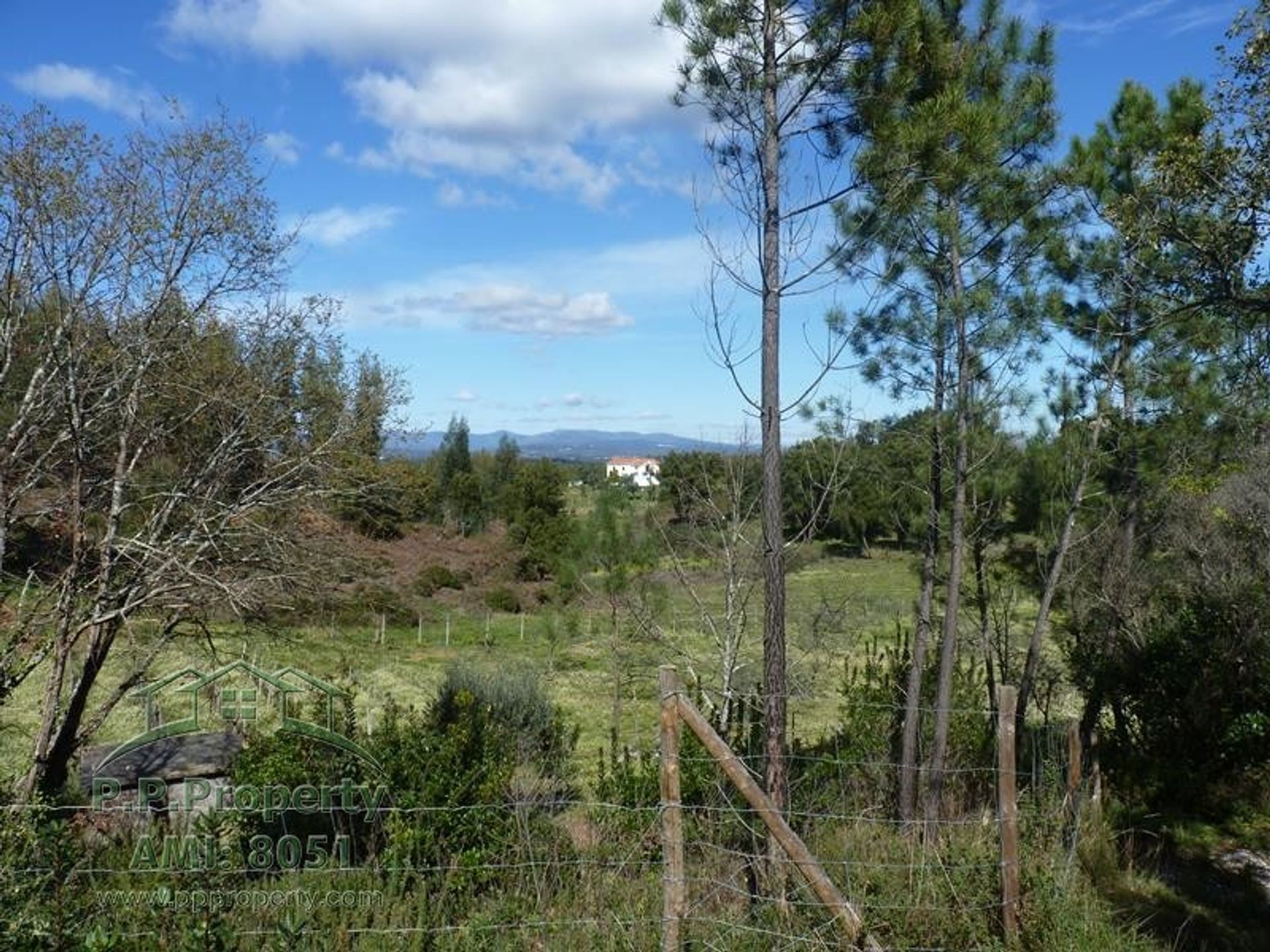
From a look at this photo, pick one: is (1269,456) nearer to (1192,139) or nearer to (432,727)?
(1192,139)

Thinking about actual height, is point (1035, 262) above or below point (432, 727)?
above

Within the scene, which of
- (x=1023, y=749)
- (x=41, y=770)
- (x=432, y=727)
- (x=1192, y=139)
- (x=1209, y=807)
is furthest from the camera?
(x=1023, y=749)

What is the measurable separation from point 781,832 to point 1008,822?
1.11 metres

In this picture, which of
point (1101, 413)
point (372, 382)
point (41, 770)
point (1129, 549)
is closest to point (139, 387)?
point (372, 382)

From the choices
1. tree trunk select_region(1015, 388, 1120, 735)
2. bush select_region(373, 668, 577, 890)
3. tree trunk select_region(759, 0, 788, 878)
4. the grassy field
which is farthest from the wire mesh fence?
tree trunk select_region(1015, 388, 1120, 735)

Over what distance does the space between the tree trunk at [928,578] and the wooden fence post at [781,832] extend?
316cm

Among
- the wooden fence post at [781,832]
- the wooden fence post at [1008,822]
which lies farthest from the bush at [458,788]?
the wooden fence post at [1008,822]

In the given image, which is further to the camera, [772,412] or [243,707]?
[243,707]

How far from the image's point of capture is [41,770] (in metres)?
5.91

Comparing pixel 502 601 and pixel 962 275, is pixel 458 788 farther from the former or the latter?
pixel 502 601

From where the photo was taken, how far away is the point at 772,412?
4.90m

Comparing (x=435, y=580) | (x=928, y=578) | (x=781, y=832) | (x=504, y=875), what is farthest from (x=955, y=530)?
(x=435, y=580)

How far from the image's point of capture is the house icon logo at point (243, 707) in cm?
572

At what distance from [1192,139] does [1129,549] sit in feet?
15.8
